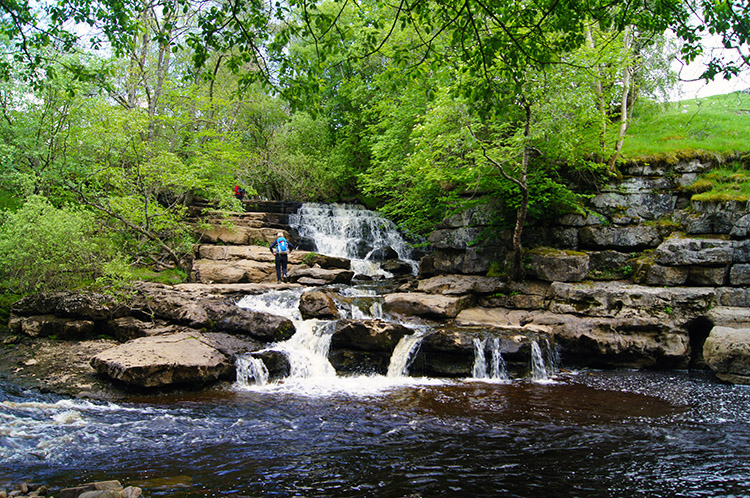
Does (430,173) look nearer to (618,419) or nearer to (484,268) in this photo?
(484,268)

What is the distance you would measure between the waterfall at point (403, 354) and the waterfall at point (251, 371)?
300 cm

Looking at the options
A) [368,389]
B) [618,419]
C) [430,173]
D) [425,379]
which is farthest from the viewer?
[430,173]

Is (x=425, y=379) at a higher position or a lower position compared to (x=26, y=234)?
lower

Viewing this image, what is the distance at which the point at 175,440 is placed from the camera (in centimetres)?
665

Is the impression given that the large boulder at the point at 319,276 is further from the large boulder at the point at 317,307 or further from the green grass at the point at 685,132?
the green grass at the point at 685,132

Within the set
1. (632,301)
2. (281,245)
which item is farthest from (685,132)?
(281,245)

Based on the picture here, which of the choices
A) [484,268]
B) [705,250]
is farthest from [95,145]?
[705,250]

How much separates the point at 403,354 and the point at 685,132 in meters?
13.6

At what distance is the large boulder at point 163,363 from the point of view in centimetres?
900

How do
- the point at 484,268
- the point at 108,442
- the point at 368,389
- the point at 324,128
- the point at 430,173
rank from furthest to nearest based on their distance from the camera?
the point at 324,128 < the point at 484,268 < the point at 430,173 < the point at 368,389 < the point at 108,442

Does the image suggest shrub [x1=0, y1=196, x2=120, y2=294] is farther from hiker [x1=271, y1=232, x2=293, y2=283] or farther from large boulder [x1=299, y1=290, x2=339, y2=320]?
large boulder [x1=299, y1=290, x2=339, y2=320]

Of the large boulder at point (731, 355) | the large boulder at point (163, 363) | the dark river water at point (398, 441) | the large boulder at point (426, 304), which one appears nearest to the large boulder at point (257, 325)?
the large boulder at point (163, 363)

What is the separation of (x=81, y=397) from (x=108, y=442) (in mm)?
2867

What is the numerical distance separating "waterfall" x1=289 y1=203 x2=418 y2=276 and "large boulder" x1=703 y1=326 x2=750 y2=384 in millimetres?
12881
